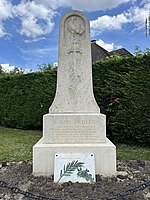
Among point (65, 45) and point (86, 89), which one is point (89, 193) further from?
point (65, 45)

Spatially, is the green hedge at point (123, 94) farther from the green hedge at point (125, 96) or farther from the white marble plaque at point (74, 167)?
the white marble plaque at point (74, 167)

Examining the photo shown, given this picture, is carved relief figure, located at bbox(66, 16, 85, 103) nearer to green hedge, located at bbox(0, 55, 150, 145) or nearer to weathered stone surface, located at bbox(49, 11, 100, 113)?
weathered stone surface, located at bbox(49, 11, 100, 113)

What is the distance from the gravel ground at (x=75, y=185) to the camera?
8.61 ft

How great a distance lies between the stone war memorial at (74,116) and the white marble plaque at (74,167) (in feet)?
0.25

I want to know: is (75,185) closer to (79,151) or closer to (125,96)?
(79,151)

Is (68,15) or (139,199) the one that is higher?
(68,15)

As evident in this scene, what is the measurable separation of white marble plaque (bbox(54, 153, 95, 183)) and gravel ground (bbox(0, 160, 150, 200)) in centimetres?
9

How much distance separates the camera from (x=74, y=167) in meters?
3.09

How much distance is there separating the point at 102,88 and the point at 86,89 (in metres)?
3.29

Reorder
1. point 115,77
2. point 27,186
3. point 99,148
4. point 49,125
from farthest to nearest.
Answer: point 115,77
point 49,125
point 99,148
point 27,186

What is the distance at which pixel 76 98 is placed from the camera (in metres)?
3.80

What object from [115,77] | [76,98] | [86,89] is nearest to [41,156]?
[76,98]

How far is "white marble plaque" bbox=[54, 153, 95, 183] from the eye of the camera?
119 inches

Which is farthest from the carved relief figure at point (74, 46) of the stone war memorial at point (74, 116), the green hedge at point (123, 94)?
the green hedge at point (123, 94)
